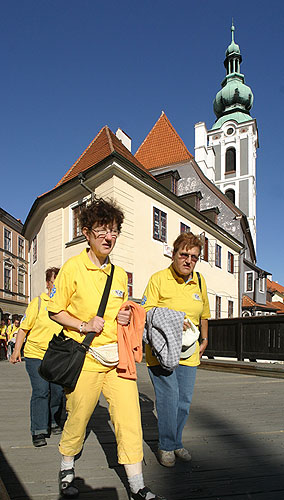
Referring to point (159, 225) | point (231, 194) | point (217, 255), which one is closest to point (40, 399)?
point (159, 225)

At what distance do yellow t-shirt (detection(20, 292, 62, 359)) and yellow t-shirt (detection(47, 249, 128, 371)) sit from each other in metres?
1.51

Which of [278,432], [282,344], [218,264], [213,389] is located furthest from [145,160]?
[278,432]

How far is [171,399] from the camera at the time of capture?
9.86ft

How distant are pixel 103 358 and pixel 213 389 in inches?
202

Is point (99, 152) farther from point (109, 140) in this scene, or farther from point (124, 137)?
point (124, 137)

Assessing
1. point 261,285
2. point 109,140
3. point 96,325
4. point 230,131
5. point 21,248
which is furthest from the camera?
point 230,131

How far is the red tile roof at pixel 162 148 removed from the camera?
82.3 ft

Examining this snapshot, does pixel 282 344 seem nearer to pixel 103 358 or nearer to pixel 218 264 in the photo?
pixel 103 358

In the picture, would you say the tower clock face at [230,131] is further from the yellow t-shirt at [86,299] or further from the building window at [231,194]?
the yellow t-shirt at [86,299]

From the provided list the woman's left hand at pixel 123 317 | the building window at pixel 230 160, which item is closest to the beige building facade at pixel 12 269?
the building window at pixel 230 160

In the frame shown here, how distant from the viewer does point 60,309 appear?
2.50m

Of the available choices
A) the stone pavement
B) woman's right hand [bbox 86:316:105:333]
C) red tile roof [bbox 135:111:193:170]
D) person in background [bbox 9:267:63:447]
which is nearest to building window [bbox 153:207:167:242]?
red tile roof [bbox 135:111:193:170]

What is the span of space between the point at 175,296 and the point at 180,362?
522 mm

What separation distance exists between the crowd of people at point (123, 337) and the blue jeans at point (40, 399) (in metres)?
1.25
